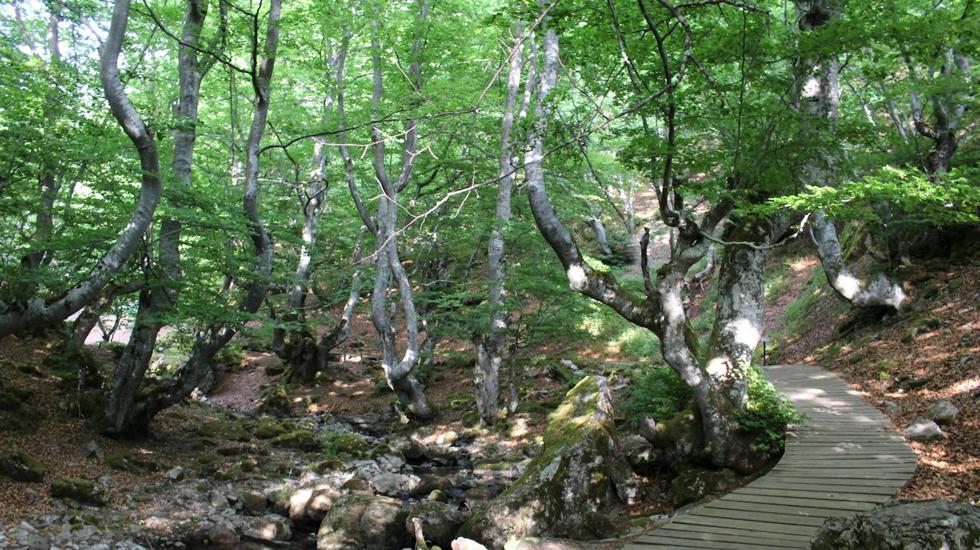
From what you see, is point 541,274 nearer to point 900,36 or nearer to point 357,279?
point 357,279

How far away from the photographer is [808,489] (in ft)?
20.0

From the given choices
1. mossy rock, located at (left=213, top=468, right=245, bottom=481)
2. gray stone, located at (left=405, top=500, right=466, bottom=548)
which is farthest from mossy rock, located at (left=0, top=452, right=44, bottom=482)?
gray stone, located at (left=405, top=500, right=466, bottom=548)

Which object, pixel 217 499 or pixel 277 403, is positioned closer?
pixel 217 499

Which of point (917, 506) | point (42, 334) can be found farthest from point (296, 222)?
point (917, 506)

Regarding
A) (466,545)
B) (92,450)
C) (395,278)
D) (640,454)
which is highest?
(395,278)

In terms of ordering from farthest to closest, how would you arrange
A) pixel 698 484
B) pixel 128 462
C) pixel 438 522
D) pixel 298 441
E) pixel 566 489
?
pixel 298 441 < pixel 128 462 < pixel 698 484 < pixel 438 522 < pixel 566 489

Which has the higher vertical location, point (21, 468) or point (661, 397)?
point (661, 397)

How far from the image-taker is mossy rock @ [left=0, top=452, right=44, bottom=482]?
738cm

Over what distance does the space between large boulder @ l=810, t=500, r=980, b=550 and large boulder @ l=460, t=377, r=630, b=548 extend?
3.17 m

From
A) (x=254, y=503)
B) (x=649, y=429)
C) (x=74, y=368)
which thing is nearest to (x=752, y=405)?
(x=649, y=429)

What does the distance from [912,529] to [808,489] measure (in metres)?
2.67

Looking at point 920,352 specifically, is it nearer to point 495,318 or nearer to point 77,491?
point 495,318

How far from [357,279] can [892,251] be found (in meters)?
13.2

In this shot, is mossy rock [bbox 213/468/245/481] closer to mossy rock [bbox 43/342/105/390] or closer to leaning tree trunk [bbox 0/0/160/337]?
mossy rock [bbox 43/342/105/390]
